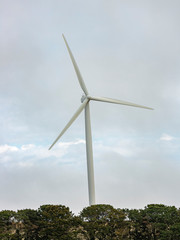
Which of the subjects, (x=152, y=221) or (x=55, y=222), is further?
(x=152, y=221)

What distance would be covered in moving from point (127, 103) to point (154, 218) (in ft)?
56.4

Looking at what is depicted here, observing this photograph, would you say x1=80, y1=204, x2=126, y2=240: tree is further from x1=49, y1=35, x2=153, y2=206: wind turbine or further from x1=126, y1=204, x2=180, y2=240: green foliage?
x1=49, y1=35, x2=153, y2=206: wind turbine

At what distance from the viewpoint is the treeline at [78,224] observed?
40969mm

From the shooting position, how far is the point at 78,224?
42.1m

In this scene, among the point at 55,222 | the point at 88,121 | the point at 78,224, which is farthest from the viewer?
the point at 88,121

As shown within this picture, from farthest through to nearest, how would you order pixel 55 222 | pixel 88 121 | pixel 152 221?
pixel 88 121
pixel 152 221
pixel 55 222

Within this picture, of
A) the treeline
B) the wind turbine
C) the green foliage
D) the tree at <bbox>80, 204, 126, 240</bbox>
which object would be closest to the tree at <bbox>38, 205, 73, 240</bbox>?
the treeline

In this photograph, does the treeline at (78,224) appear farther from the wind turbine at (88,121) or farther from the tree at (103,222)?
the wind turbine at (88,121)

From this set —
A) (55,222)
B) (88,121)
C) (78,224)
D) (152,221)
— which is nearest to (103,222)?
(78,224)

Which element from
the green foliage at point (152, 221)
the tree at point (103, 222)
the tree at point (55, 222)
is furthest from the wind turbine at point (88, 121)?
the green foliage at point (152, 221)

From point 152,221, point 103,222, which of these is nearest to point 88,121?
point 103,222

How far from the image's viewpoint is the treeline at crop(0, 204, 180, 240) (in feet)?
134

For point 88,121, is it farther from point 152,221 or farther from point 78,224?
point 152,221

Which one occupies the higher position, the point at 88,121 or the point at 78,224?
the point at 88,121
